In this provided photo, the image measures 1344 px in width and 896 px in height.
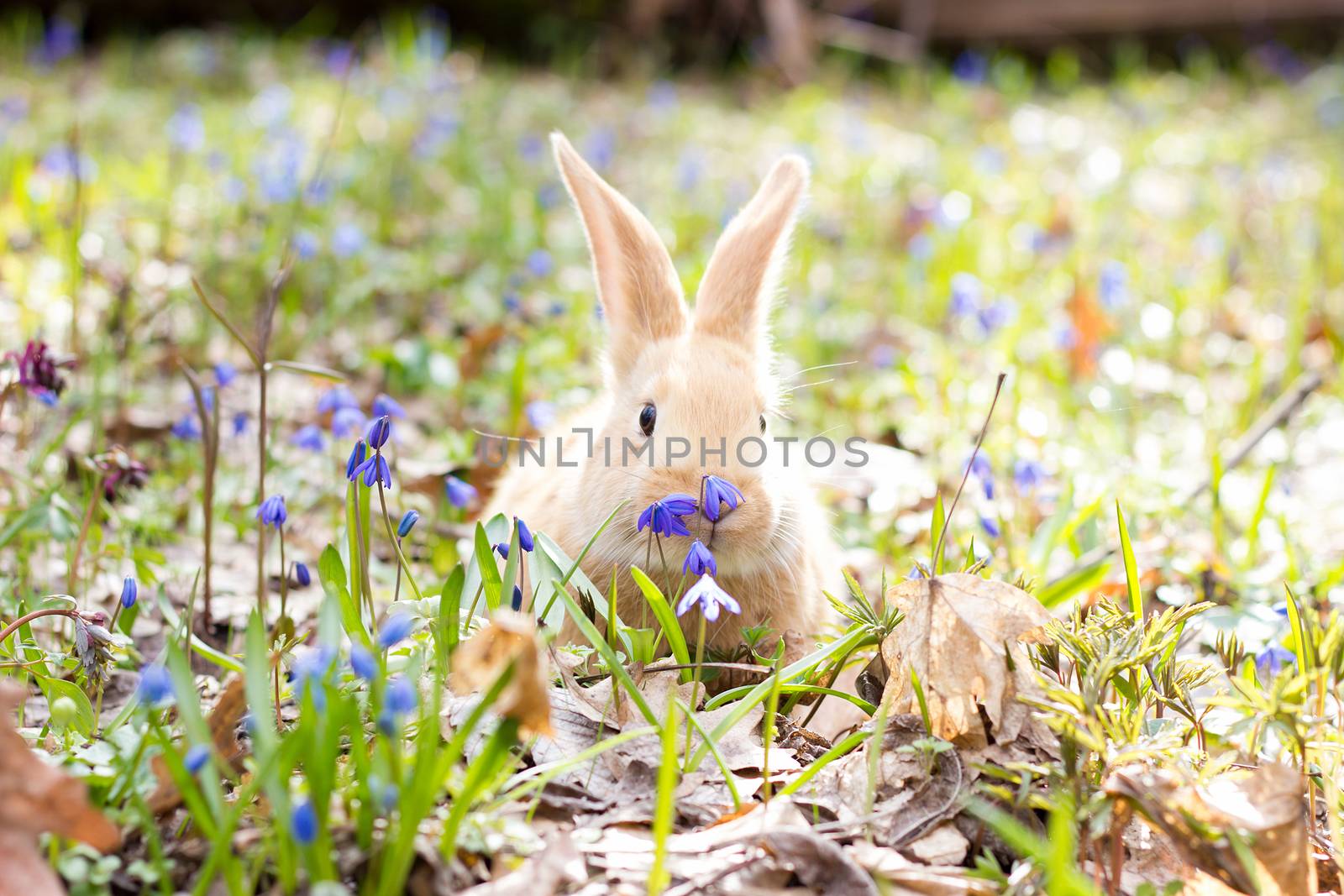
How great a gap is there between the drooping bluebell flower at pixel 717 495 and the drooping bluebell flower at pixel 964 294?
222 centimetres

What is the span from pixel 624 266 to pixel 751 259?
1.18ft

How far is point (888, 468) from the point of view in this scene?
12.8ft

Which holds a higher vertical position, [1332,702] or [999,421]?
[999,421]

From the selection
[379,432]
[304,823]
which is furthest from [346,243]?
[304,823]

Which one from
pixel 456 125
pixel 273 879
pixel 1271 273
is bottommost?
pixel 273 879

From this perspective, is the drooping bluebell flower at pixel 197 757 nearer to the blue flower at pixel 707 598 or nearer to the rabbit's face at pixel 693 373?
the blue flower at pixel 707 598

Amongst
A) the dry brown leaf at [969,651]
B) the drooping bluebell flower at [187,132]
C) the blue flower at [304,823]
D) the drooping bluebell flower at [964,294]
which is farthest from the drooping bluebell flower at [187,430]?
the drooping bluebell flower at [187,132]

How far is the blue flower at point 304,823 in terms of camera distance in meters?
1.53

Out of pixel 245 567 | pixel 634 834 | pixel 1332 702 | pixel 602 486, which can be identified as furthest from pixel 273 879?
pixel 1332 702

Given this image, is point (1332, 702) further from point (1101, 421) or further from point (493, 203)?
point (493, 203)

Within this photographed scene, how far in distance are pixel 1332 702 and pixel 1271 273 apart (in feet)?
11.9

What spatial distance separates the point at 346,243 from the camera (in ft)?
15.8

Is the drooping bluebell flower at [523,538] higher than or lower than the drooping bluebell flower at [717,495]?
lower

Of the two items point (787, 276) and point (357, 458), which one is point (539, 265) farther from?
point (357, 458)
